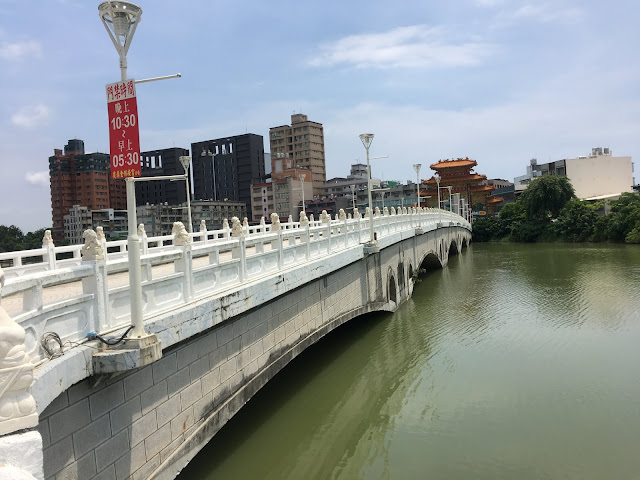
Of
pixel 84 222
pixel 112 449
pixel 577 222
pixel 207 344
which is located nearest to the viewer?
pixel 112 449

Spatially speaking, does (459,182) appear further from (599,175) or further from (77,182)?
(77,182)

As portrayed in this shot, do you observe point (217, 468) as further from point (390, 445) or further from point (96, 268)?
point (96, 268)

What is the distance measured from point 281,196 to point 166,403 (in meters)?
80.8

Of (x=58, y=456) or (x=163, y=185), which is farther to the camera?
(x=163, y=185)

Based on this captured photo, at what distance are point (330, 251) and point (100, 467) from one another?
8.96 meters

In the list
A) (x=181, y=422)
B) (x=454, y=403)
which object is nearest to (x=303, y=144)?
(x=454, y=403)

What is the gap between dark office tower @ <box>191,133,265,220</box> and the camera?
333 ft

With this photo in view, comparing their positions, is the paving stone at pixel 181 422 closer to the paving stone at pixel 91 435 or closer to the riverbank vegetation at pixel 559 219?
the paving stone at pixel 91 435

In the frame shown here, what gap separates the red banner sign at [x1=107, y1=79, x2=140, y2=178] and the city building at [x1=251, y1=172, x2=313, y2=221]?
7789cm

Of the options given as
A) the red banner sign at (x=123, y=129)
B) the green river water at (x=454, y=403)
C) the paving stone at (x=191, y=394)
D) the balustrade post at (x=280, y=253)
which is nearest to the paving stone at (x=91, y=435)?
the paving stone at (x=191, y=394)

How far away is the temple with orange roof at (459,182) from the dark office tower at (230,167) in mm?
37569

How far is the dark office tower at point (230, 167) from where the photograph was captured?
101 m

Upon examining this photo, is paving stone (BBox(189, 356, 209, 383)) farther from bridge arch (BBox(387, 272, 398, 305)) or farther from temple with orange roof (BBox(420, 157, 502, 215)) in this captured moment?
temple with orange roof (BBox(420, 157, 502, 215))

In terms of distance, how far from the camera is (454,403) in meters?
11.2
